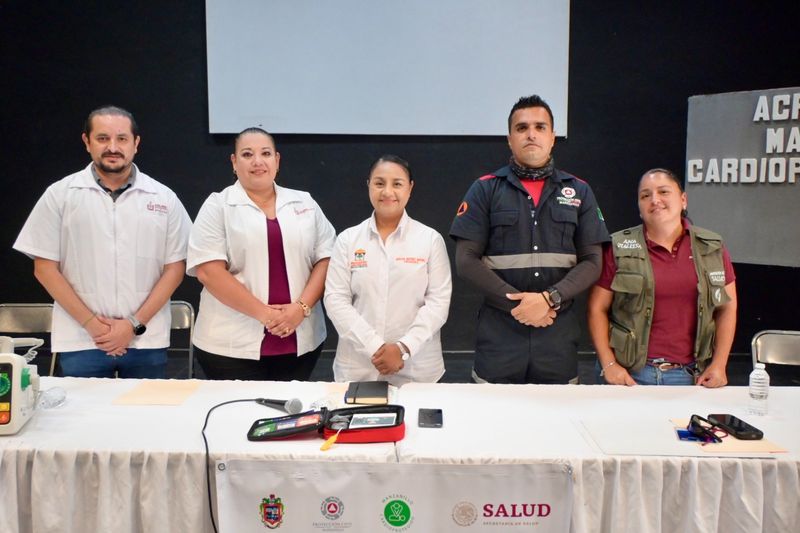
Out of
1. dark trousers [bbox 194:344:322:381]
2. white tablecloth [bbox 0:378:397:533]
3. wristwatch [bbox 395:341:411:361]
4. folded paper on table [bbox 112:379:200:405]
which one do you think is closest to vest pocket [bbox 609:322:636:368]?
wristwatch [bbox 395:341:411:361]

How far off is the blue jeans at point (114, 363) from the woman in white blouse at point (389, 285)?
0.75m

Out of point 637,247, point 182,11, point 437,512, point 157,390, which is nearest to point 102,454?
point 157,390

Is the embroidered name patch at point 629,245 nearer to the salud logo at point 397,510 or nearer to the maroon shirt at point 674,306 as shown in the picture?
the maroon shirt at point 674,306

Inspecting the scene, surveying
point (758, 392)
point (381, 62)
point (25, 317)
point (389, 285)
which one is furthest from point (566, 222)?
point (381, 62)

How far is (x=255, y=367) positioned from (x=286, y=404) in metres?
0.72

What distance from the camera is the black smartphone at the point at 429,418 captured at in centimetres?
162

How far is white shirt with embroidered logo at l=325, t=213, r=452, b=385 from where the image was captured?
225cm

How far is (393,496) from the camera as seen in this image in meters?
1.44

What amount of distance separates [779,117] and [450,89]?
2077 millimetres

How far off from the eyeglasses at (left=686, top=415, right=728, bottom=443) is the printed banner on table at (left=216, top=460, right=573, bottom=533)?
39cm

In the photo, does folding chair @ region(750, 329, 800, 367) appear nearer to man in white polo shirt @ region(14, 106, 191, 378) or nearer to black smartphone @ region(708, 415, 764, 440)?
black smartphone @ region(708, 415, 764, 440)

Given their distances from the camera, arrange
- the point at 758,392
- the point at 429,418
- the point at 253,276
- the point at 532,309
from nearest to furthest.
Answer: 1. the point at 429,418
2. the point at 758,392
3. the point at 532,309
4. the point at 253,276

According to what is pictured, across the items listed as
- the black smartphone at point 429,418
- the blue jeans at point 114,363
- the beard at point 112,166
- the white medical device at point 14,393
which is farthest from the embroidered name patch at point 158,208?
the black smartphone at point 429,418

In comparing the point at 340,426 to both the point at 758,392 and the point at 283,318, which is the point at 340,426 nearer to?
the point at 283,318
